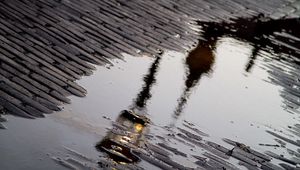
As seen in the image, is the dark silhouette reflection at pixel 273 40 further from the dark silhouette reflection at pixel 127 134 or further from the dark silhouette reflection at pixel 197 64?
the dark silhouette reflection at pixel 127 134

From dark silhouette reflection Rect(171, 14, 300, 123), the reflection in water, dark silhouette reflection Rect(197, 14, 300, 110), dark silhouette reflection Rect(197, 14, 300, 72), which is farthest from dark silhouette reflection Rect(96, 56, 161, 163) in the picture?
dark silhouette reflection Rect(197, 14, 300, 72)

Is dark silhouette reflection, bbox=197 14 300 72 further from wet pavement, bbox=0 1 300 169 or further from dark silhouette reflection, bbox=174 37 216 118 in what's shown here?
dark silhouette reflection, bbox=174 37 216 118

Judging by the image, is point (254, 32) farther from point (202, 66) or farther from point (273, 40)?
point (202, 66)

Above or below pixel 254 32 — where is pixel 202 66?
below

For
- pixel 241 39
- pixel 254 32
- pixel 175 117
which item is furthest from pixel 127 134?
pixel 254 32

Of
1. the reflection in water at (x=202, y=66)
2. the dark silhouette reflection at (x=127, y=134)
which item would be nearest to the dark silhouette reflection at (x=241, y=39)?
the reflection in water at (x=202, y=66)

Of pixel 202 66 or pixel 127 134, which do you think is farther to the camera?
pixel 202 66

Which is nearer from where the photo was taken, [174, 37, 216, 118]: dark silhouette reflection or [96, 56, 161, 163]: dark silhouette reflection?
[96, 56, 161, 163]: dark silhouette reflection

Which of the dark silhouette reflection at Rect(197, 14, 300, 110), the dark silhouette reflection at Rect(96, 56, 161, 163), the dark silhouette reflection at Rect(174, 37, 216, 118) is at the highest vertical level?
the dark silhouette reflection at Rect(197, 14, 300, 110)
